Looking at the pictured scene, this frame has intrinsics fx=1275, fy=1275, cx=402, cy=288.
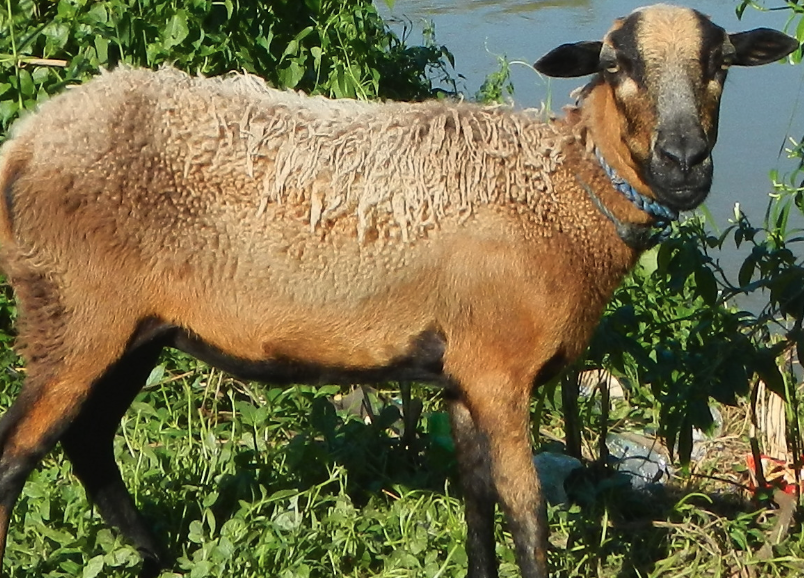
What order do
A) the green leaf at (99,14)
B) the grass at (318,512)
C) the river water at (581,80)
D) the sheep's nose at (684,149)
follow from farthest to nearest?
the river water at (581,80)
the green leaf at (99,14)
the grass at (318,512)
the sheep's nose at (684,149)

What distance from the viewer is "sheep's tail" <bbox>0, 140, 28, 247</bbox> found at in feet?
12.3

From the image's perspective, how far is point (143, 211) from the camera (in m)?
3.74

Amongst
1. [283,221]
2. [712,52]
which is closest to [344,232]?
[283,221]

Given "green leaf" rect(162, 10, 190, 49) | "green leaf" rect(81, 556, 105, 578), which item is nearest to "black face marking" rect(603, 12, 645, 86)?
"green leaf" rect(81, 556, 105, 578)

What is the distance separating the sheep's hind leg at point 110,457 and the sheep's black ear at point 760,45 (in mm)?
2125

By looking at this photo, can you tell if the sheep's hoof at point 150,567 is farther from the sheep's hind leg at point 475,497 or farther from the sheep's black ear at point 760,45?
the sheep's black ear at point 760,45

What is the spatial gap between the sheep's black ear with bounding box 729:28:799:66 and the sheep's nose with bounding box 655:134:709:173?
0.49 m

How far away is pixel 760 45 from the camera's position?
3969 mm

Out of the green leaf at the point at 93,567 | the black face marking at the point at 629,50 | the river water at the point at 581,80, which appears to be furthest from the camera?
the river water at the point at 581,80

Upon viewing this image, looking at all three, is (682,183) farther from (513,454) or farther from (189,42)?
(189,42)

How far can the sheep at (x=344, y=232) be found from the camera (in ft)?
12.3

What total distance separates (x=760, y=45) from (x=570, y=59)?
61 centimetres

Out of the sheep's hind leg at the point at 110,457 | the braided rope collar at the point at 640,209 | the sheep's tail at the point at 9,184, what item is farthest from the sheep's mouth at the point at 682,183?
the sheep's tail at the point at 9,184

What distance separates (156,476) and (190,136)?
1.55 m
